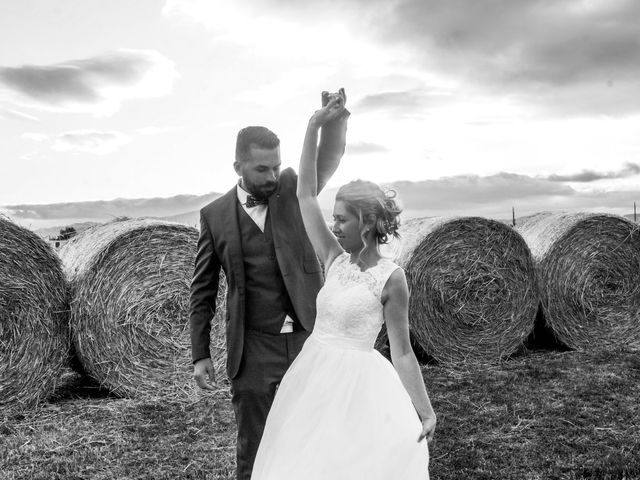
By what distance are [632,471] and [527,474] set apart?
57 centimetres

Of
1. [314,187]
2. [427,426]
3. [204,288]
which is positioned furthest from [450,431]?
[314,187]

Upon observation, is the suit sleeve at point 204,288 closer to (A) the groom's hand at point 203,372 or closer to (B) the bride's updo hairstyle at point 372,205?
(A) the groom's hand at point 203,372

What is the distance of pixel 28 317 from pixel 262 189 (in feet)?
12.3

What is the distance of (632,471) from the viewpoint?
159 inches

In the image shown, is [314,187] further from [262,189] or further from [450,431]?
[450,431]

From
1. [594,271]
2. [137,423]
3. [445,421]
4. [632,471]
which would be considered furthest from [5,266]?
[594,271]

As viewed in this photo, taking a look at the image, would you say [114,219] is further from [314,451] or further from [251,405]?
[314,451]

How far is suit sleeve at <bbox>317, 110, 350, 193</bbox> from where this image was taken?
2633 millimetres

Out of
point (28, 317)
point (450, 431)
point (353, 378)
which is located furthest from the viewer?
point (28, 317)

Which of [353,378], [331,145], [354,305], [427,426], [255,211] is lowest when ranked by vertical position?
[427,426]

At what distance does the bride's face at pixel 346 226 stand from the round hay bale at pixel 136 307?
13.1 feet

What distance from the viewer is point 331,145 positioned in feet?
8.84

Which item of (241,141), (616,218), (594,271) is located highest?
(241,141)

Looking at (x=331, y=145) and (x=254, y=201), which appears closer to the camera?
(x=331, y=145)
